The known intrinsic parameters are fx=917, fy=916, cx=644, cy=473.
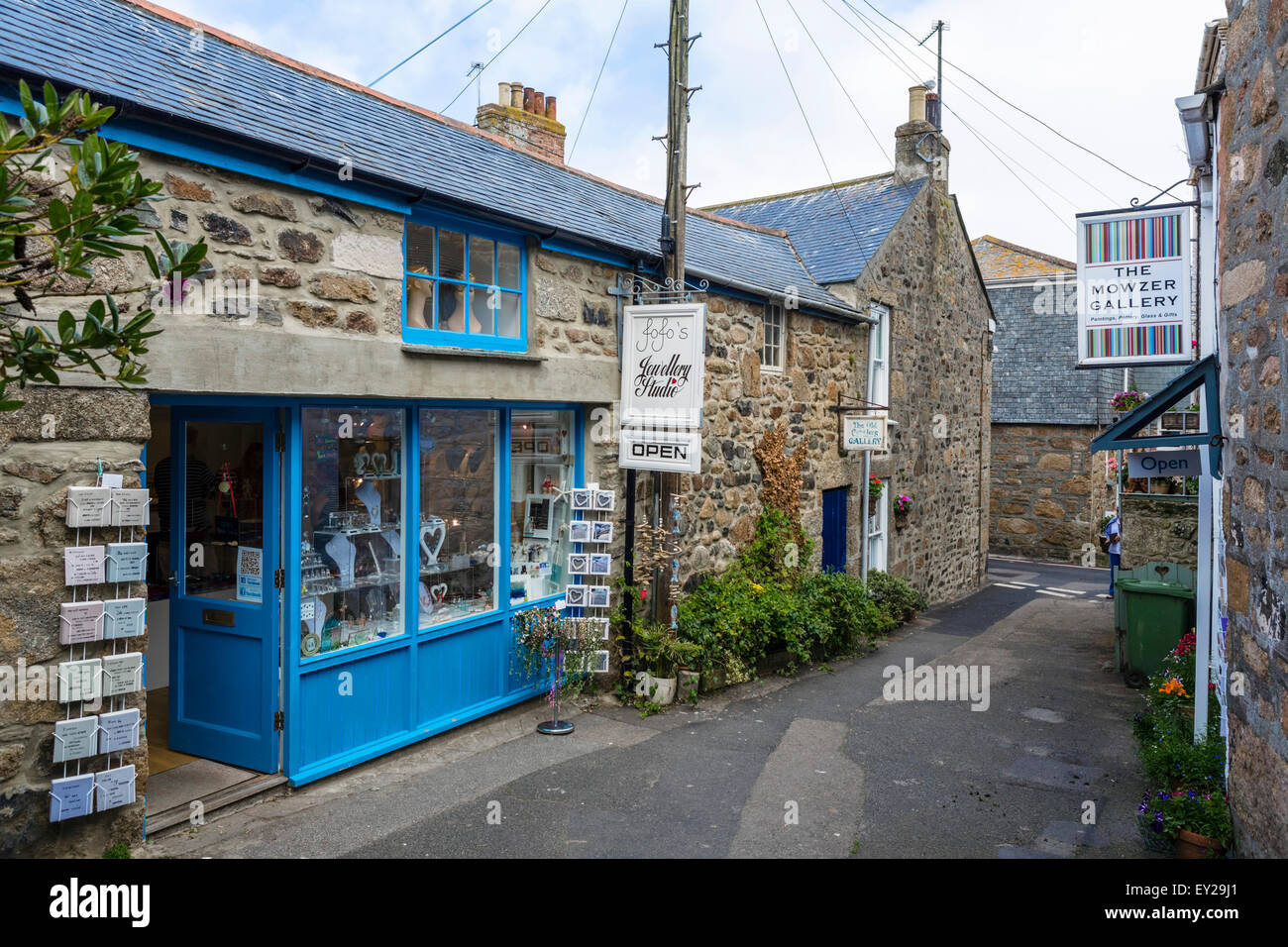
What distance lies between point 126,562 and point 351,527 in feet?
5.87

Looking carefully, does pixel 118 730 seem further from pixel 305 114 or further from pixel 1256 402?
pixel 1256 402

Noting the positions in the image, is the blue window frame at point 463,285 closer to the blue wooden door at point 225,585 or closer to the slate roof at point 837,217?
the blue wooden door at point 225,585

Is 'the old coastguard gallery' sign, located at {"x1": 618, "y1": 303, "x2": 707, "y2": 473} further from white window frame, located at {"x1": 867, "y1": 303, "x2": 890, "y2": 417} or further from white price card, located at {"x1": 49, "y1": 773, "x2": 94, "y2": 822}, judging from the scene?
white window frame, located at {"x1": 867, "y1": 303, "x2": 890, "y2": 417}

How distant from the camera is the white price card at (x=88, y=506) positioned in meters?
4.50

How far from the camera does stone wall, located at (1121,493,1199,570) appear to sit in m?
10.2

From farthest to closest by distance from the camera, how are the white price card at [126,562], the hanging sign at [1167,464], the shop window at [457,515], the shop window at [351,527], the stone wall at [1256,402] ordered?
the shop window at [457,515]
the shop window at [351,527]
the hanging sign at [1167,464]
the white price card at [126,562]
the stone wall at [1256,402]

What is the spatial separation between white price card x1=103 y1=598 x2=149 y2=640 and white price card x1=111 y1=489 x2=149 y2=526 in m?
0.40

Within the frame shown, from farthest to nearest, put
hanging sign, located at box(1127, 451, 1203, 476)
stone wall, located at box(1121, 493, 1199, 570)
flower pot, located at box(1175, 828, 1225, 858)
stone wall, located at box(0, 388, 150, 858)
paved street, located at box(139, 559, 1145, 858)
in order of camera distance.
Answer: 1. stone wall, located at box(1121, 493, 1199, 570)
2. hanging sign, located at box(1127, 451, 1203, 476)
3. paved street, located at box(139, 559, 1145, 858)
4. flower pot, located at box(1175, 828, 1225, 858)
5. stone wall, located at box(0, 388, 150, 858)

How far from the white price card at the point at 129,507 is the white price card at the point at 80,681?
70cm

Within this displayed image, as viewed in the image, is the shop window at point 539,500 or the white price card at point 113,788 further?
the shop window at point 539,500

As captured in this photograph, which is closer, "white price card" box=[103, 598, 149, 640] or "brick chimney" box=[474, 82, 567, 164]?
"white price card" box=[103, 598, 149, 640]

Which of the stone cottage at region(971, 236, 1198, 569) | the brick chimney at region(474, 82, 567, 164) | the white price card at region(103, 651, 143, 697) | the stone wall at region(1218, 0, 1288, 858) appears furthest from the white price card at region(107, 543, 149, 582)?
the stone cottage at region(971, 236, 1198, 569)

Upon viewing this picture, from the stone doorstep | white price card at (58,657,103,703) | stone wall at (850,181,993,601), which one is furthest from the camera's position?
stone wall at (850,181,993,601)

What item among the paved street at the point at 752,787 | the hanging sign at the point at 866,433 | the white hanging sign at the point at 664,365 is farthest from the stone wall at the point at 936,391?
the white hanging sign at the point at 664,365
